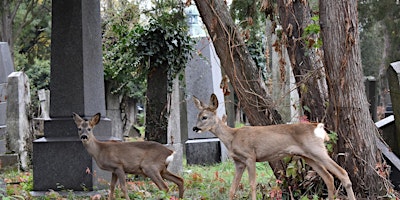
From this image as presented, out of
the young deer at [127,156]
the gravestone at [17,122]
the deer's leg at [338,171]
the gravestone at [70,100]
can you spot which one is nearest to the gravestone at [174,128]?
the gravestone at [70,100]

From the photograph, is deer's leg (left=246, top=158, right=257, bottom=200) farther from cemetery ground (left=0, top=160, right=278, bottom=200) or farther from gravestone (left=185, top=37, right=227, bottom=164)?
gravestone (left=185, top=37, right=227, bottom=164)

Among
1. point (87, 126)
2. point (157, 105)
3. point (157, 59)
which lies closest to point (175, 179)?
point (87, 126)

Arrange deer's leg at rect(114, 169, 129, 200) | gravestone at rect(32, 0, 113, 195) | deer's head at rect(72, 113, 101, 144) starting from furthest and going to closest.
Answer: gravestone at rect(32, 0, 113, 195), deer's head at rect(72, 113, 101, 144), deer's leg at rect(114, 169, 129, 200)

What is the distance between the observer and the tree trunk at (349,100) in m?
7.89

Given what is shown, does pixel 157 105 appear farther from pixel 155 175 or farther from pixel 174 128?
pixel 155 175

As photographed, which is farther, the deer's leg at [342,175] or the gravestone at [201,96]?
the gravestone at [201,96]

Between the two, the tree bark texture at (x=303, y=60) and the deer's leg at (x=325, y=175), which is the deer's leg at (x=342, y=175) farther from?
the tree bark texture at (x=303, y=60)

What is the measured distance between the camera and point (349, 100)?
8016 millimetres

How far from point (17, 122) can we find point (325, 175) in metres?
8.60

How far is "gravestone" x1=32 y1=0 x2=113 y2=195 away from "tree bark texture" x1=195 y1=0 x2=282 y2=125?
7.17 feet

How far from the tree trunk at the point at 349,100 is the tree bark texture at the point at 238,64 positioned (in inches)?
34.1

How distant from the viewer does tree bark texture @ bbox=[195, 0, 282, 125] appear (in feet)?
27.8

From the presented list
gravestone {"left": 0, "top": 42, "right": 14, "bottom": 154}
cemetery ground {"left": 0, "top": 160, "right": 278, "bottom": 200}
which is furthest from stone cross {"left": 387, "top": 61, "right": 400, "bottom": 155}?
gravestone {"left": 0, "top": 42, "right": 14, "bottom": 154}

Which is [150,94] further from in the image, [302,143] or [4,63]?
[4,63]
